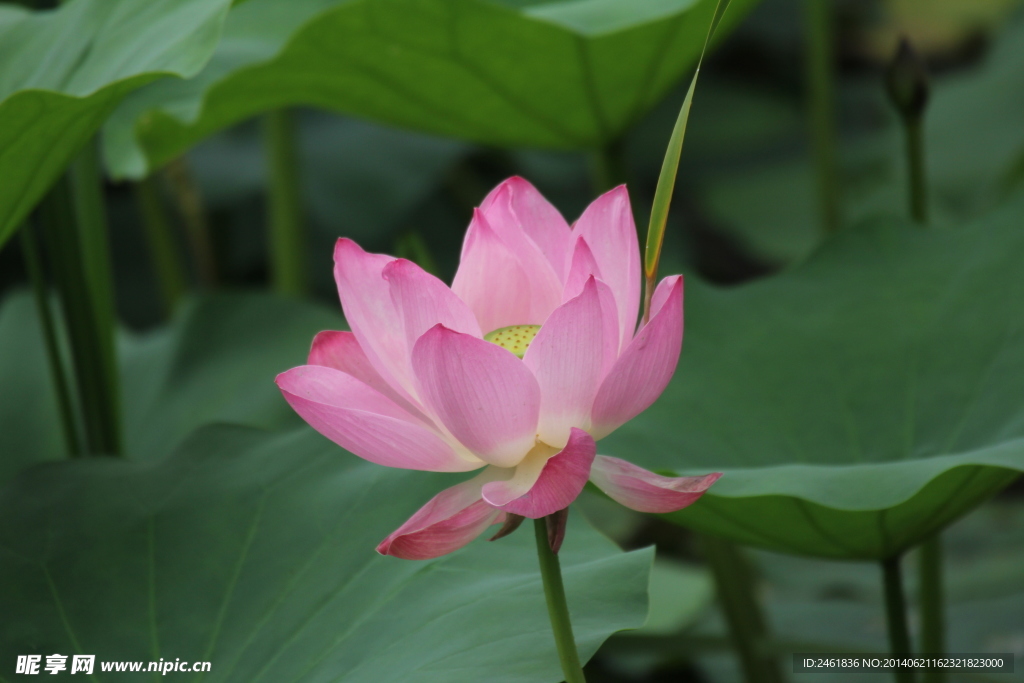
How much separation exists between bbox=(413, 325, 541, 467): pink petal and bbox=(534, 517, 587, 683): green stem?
40mm

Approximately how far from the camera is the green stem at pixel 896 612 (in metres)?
0.67

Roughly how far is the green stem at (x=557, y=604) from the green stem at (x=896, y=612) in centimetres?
35

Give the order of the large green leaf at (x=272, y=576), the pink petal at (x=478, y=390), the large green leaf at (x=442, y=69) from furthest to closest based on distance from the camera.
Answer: the large green leaf at (x=442, y=69) < the large green leaf at (x=272, y=576) < the pink petal at (x=478, y=390)

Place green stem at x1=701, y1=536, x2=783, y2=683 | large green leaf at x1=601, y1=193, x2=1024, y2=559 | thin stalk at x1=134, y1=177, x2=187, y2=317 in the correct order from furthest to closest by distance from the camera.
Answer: thin stalk at x1=134, y1=177, x2=187, y2=317 → green stem at x1=701, y1=536, x2=783, y2=683 → large green leaf at x1=601, y1=193, x2=1024, y2=559

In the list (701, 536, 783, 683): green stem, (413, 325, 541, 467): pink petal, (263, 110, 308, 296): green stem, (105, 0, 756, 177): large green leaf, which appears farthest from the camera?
(263, 110, 308, 296): green stem

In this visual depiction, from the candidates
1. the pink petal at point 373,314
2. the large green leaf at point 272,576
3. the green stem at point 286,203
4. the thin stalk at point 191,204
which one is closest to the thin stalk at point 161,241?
the thin stalk at point 191,204

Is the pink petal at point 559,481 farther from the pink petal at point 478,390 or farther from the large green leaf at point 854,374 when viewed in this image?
the large green leaf at point 854,374

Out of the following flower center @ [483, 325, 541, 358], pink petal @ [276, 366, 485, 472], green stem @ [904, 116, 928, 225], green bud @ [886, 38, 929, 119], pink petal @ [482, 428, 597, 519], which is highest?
green bud @ [886, 38, 929, 119]

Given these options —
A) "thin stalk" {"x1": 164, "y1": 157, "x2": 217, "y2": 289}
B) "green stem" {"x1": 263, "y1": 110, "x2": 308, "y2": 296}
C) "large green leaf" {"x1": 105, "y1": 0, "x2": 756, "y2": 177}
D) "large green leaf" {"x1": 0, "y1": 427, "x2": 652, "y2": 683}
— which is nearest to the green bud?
"large green leaf" {"x1": 105, "y1": 0, "x2": 756, "y2": 177}

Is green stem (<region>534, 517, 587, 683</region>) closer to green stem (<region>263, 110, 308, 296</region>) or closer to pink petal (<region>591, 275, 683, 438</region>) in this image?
pink petal (<region>591, 275, 683, 438</region>)

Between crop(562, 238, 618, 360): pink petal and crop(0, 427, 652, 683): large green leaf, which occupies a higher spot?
crop(562, 238, 618, 360): pink petal

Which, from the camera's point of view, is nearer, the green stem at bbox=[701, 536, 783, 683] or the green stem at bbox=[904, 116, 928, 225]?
the green stem at bbox=[904, 116, 928, 225]

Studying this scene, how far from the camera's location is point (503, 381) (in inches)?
14.8

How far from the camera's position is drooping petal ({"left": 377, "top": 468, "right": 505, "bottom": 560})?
39 cm
